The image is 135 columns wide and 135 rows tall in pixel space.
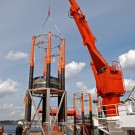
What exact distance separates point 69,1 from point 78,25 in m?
Answer: 3.41

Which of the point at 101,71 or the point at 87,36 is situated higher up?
the point at 87,36

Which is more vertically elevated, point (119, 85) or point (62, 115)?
point (119, 85)

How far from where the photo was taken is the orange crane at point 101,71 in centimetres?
2553

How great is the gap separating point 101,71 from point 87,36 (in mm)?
4751

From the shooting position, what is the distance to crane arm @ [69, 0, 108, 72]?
27419 mm

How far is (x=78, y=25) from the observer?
30062 millimetres

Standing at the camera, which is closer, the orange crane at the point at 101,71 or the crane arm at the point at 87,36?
the orange crane at the point at 101,71

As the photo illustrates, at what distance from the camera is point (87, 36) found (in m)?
29.2

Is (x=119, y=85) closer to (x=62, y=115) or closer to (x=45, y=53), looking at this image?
(x=62, y=115)

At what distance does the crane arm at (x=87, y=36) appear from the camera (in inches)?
1079

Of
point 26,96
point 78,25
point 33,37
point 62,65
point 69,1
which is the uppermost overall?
point 69,1

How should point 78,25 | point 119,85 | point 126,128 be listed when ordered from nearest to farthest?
point 126,128
point 119,85
point 78,25

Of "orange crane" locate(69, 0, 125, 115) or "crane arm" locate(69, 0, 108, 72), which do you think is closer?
"orange crane" locate(69, 0, 125, 115)

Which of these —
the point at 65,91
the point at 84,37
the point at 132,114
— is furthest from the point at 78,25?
the point at 132,114
